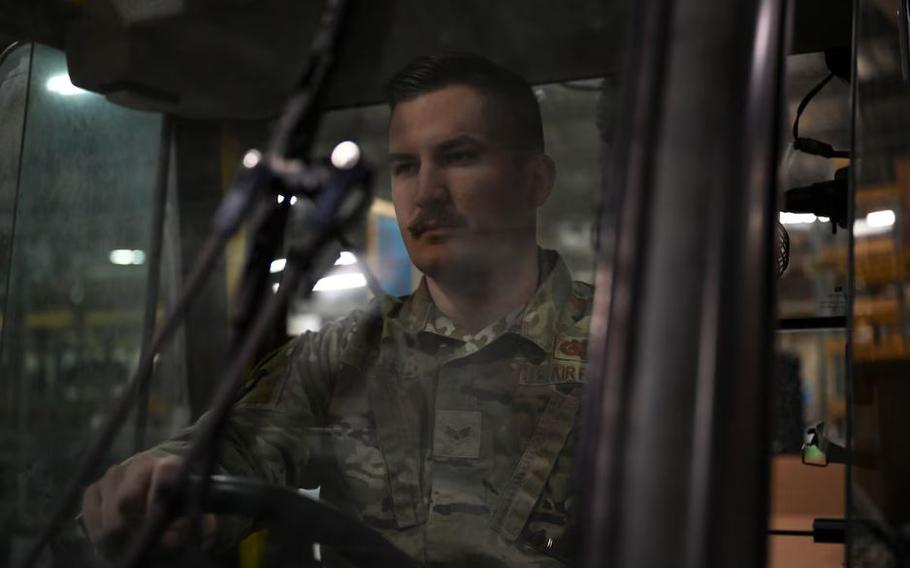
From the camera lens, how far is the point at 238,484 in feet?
3.75

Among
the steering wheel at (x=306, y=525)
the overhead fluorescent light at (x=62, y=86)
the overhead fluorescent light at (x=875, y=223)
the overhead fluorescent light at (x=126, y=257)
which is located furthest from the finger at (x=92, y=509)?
the overhead fluorescent light at (x=875, y=223)

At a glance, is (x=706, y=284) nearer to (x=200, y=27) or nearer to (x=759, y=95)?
(x=759, y=95)

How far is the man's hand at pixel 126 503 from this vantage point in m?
0.99

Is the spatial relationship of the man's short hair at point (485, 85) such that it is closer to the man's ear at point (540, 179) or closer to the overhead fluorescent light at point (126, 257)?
the man's ear at point (540, 179)

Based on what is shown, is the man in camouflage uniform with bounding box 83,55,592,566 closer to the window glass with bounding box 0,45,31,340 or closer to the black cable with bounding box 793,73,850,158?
the window glass with bounding box 0,45,31,340

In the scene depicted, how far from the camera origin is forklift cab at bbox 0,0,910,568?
0.89 m

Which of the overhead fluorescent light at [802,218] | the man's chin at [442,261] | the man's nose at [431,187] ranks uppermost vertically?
the overhead fluorescent light at [802,218]

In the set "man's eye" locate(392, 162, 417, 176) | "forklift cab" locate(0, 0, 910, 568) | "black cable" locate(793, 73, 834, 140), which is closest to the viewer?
"forklift cab" locate(0, 0, 910, 568)

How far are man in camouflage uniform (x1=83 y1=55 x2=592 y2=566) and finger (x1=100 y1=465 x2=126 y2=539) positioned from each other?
5.7 inches

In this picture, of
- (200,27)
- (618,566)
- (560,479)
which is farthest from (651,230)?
(200,27)

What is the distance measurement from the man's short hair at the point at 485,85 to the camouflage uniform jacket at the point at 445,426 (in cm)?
17

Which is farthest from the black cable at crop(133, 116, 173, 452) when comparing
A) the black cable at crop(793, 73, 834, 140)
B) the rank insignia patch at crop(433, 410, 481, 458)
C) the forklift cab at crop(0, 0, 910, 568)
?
the black cable at crop(793, 73, 834, 140)

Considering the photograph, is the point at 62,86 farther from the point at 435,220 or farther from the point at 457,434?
the point at 457,434

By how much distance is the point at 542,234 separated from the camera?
1.25m
